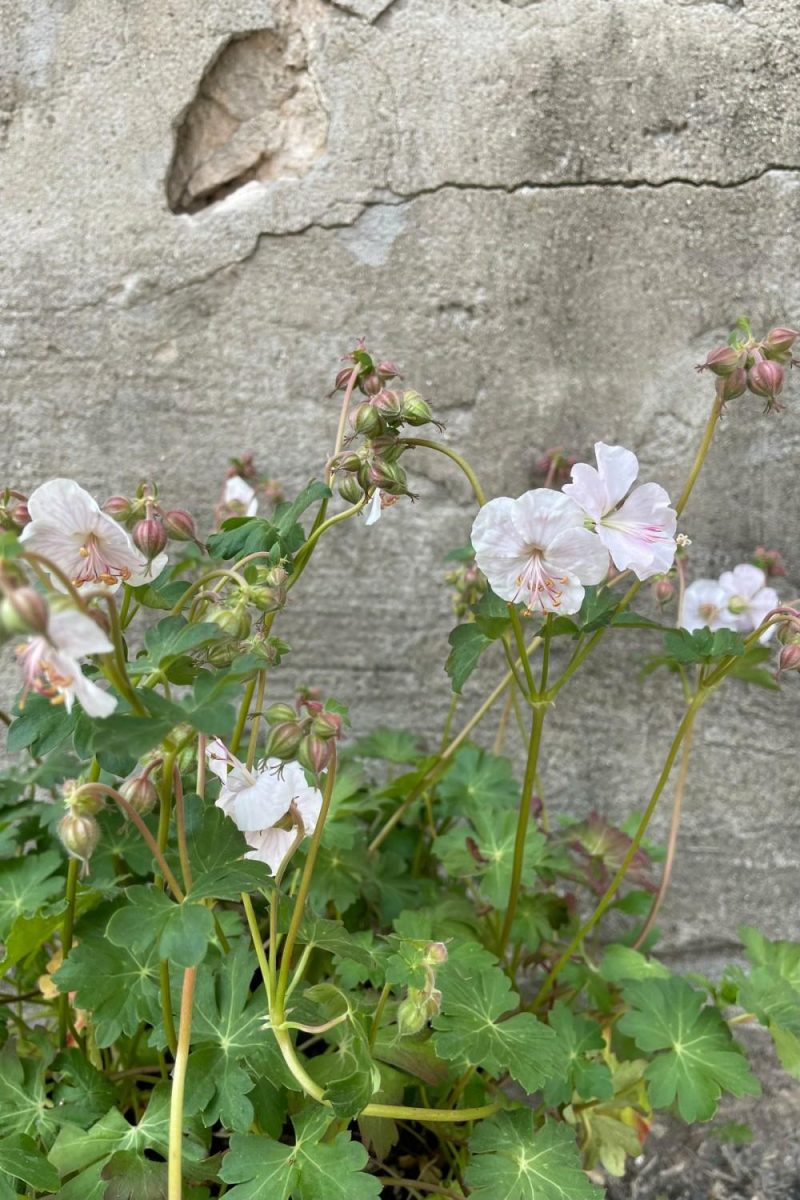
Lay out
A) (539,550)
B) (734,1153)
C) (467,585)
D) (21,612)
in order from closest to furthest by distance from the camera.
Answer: (21,612)
(539,550)
(467,585)
(734,1153)

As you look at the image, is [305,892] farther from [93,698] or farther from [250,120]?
[250,120]

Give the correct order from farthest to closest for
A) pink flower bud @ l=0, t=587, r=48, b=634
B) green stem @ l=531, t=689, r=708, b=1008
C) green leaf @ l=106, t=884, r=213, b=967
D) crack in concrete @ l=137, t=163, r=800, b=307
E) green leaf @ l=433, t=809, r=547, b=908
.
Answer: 1. crack in concrete @ l=137, t=163, r=800, b=307
2. green leaf @ l=433, t=809, r=547, b=908
3. green stem @ l=531, t=689, r=708, b=1008
4. green leaf @ l=106, t=884, r=213, b=967
5. pink flower bud @ l=0, t=587, r=48, b=634

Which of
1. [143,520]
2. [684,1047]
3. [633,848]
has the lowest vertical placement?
[684,1047]

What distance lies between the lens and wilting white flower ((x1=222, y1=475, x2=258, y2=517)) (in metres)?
1.82

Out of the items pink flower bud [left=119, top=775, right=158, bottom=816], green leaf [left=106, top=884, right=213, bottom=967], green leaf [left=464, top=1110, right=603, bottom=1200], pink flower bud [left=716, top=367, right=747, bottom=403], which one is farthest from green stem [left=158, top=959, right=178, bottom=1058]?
pink flower bud [left=716, top=367, right=747, bottom=403]

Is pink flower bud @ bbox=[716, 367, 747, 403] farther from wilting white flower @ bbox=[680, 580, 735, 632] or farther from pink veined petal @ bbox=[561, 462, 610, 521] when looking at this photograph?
wilting white flower @ bbox=[680, 580, 735, 632]

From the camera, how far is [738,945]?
2188 millimetres

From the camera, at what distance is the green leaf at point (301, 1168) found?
3.85 ft

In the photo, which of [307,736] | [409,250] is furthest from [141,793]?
[409,250]

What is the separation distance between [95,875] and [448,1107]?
0.71 metres

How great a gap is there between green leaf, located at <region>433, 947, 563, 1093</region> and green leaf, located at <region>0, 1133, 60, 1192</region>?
532 mm

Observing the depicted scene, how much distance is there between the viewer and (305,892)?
4.00 ft

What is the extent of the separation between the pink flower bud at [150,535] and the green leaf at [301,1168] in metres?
0.78

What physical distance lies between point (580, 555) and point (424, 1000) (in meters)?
0.62
